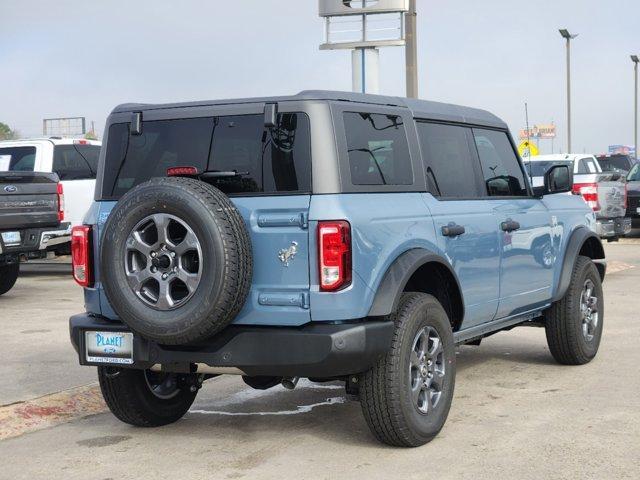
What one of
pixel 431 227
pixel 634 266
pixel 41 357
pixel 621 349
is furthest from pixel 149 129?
pixel 634 266

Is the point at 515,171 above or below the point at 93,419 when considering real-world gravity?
above

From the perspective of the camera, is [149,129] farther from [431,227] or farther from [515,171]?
[515,171]

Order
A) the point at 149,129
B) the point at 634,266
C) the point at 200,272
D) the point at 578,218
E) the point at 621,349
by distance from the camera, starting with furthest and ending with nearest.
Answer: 1. the point at 634,266
2. the point at 621,349
3. the point at 578,218
4. the point at 149,129
5. the point at 200,272

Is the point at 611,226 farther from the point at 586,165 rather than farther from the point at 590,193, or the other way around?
the point at 586,165

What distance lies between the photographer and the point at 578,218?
27.8 ft

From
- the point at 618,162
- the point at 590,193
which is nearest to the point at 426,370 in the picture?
the point at 590,193

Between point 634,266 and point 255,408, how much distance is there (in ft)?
38.7

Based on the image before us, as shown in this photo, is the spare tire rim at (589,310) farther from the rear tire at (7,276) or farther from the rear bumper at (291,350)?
the rear tire at (7,276)

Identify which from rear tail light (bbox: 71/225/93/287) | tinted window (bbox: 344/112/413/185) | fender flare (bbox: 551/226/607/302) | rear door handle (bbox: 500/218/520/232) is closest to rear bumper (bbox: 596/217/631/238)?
fender flare (bbox: 551/226/607/302)

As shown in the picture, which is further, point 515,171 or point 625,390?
point 515,171

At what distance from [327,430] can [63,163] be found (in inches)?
447

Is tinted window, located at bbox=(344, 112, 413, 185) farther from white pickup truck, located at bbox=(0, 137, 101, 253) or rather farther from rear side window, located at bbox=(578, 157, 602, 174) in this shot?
rear side window, located at bbox=(578, 157, 602, 174)

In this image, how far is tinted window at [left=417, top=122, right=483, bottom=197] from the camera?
651 cm

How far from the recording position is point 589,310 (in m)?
8.49
